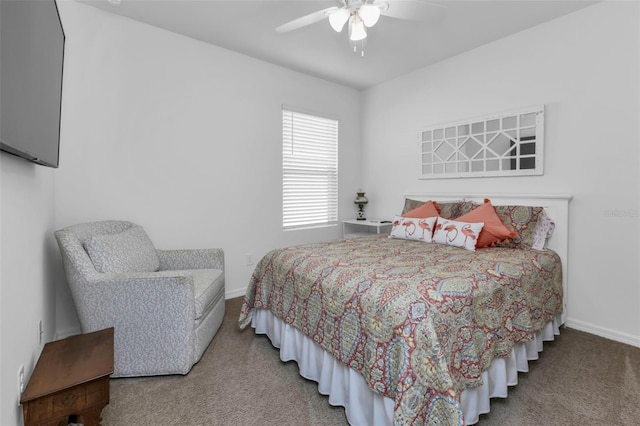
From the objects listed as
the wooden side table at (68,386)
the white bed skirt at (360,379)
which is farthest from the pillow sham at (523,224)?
the wooden side table at (68,386)

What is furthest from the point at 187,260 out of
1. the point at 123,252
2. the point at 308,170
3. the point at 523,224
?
the point at 523,224

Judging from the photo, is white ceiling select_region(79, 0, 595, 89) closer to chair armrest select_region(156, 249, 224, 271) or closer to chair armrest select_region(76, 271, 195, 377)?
chair armrest select_region(156, 249, 224, 271)

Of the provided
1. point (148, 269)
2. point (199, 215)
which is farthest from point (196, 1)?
point (148, 269)

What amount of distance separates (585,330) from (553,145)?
154 cm

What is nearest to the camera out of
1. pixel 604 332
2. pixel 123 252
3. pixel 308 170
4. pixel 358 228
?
pixel 123 252

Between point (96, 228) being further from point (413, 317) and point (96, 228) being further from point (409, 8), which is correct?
point (409, 8)

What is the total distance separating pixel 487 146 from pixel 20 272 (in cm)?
355

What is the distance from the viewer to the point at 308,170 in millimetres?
4090

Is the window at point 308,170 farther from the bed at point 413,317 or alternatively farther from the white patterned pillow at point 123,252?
the white patterned pillow at point 123,252

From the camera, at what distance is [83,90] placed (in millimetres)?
2559

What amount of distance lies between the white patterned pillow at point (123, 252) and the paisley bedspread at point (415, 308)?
82 cm

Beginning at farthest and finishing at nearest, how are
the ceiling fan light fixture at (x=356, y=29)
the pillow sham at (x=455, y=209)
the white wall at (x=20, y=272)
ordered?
the pillow sham at (x=455, y=209), the ceiling fan light fixture at (x=356, y=29), the white wall at (x=20, y=272)

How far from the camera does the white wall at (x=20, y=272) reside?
1.15 meters

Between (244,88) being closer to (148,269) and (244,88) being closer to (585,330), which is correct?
(148,269)
